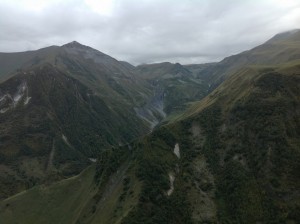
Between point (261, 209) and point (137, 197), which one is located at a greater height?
point (137, 197)

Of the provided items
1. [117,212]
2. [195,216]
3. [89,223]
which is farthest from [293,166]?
[89,223]

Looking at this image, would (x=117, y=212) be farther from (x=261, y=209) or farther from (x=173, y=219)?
(x=261, y=209)

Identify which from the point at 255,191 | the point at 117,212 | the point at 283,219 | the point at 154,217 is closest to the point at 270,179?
the point at 255,191

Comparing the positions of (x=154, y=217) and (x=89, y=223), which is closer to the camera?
(x=154, y=217)

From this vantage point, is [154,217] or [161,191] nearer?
[154,217]

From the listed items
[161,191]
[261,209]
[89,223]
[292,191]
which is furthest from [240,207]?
[89,223]

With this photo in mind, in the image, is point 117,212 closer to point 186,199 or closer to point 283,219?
point 186,199

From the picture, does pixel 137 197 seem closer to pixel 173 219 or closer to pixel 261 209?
pixel 173 219
